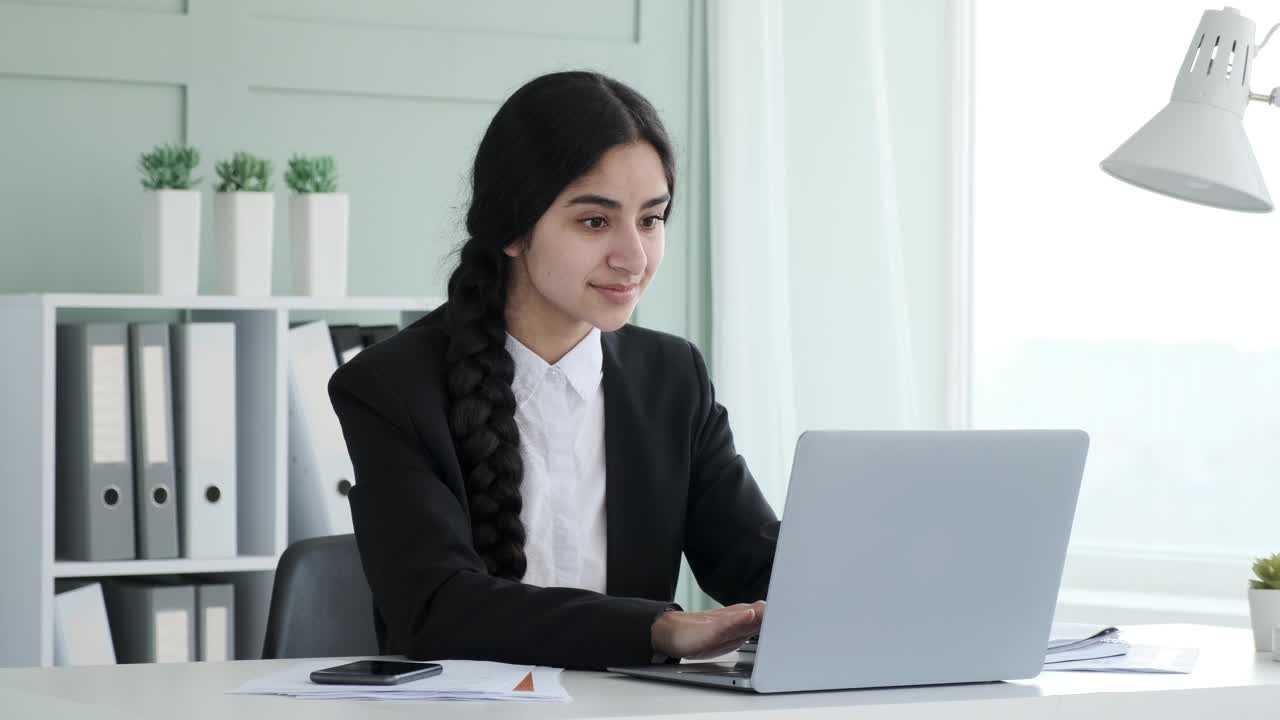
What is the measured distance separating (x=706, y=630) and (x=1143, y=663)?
0.42 m

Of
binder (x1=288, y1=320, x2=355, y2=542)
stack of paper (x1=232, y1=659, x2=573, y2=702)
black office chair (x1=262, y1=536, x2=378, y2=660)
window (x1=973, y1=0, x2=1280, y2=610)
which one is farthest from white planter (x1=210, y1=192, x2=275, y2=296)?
stack of paper (x1=232, y1=659, x2=573, y2=702)

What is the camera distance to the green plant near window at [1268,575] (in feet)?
5.82

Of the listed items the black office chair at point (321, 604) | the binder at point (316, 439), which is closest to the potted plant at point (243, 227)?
the binder at point (316, 439)

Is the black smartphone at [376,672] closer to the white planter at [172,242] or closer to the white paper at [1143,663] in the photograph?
the white paper at [1143,663]

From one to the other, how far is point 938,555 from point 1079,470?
0.16m

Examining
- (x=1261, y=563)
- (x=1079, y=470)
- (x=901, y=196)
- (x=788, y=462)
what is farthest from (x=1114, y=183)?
(x=1079, y=470)

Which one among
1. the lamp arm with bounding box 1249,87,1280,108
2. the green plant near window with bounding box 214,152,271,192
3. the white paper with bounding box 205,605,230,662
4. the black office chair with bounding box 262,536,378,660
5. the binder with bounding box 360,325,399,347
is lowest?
the white paper with bounding box 205,605,230,662

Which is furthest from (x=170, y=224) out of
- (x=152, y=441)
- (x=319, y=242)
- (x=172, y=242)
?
(x=152, y=441)

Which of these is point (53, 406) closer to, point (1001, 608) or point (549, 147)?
point (549, 147)

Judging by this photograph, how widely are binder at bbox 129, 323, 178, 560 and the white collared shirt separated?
3.52ft

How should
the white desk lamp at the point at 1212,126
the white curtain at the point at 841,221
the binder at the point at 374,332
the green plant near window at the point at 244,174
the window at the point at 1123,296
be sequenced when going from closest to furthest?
the white desk lamp at the point at 1212,126, the green plant near window at the point at 244,174, the binder at the point at 374,332, the window at the point at 1123,296, the white curtain at the point at 841,221

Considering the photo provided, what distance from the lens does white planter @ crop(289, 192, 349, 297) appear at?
2.89 meters

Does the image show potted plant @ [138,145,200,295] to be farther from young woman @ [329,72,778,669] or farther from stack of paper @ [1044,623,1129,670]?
stack of paper @ [1044,623,1129,670]

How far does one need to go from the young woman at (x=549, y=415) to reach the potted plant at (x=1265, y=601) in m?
0.53
